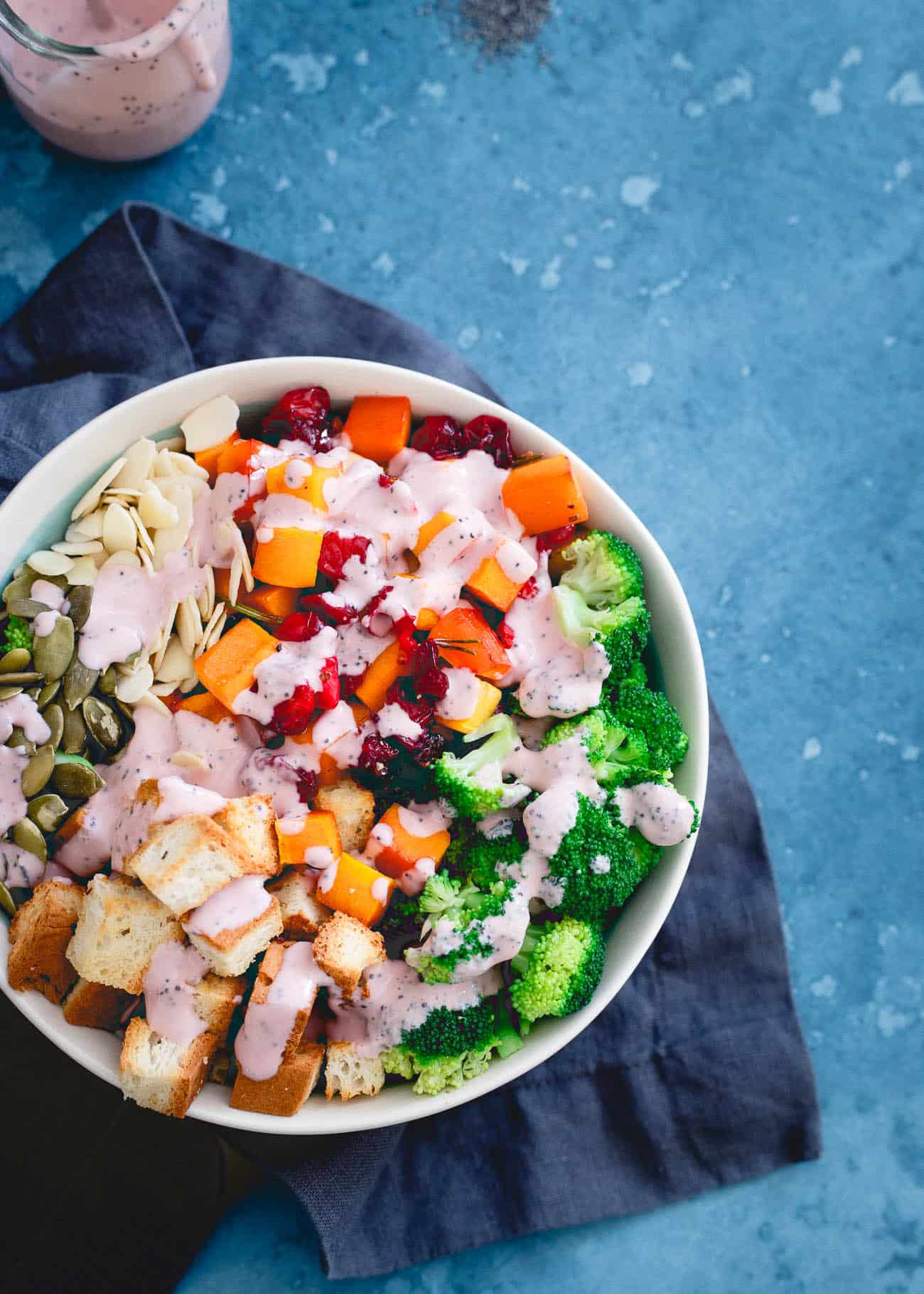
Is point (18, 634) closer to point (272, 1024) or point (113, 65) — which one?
point (272, 1024)

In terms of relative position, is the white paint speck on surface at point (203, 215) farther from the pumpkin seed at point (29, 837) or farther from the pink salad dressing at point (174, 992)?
the pink salad dressing at point (174, 992)

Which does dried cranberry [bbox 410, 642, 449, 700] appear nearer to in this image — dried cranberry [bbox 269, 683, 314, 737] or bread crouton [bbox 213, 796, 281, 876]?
dried cranberry [bbox 269, 683, 314, 737]

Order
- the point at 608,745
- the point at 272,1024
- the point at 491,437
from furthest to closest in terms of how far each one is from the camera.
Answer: the point at 491,437
the point at 608,745
the point at 272,1024

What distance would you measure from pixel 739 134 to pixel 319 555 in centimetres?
167

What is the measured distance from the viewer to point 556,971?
202 centimetres

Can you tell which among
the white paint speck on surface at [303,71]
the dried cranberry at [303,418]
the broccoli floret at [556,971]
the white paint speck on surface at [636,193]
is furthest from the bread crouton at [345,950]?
the white paint speck on surface at [303,71]

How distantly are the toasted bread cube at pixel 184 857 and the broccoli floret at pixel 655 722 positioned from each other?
0.76 meters

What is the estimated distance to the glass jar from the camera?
2.30 meters

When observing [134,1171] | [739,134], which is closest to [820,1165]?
[134,1171]

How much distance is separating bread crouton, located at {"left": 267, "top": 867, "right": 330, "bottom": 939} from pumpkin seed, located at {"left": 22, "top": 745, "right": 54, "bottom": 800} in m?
0.46

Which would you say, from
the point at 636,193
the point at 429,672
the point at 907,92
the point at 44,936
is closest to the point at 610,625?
the point at 429,672

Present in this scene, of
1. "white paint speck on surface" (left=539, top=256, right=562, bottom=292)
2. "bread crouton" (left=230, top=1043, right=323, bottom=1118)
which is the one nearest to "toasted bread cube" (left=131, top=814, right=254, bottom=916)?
"bread crouton" (left=230, top=1043, right=323, bottom=1118)

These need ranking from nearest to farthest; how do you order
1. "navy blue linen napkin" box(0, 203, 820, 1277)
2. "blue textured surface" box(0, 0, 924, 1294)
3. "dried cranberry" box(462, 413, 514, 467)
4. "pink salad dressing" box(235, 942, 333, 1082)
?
"pink salad dressing" box(235, 942, 333, 1082)
"dried cranberry" box(462, 413, 514, 467)
"navy blue linen napkin" box(0, 203, 820, 1277)
"blue textured surface" box(0, 0, 924, 1294)

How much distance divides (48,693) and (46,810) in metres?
0.21
